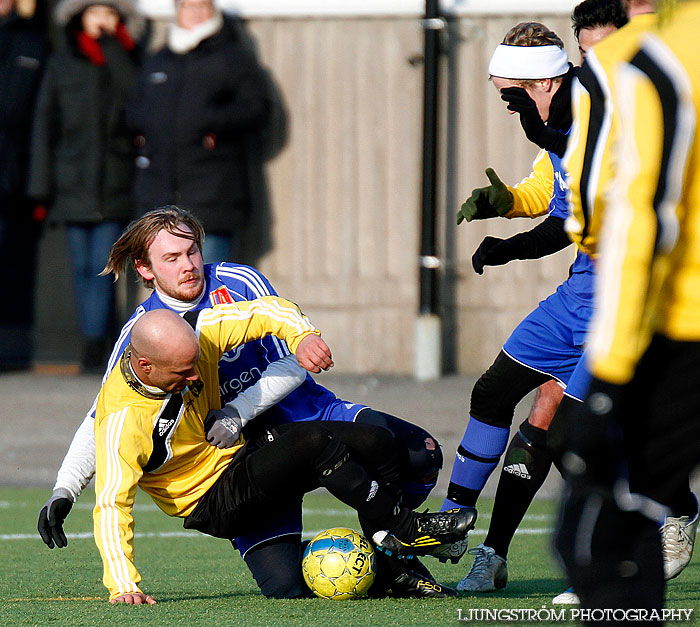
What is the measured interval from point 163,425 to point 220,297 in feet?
2.29

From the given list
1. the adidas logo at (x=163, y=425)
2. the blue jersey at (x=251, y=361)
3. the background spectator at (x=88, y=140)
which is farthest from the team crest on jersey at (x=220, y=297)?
the background spectator at (x=88, y=140)

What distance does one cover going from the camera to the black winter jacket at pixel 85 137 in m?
10.6

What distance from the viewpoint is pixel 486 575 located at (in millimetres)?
5203

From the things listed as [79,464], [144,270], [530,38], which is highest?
[530,38]

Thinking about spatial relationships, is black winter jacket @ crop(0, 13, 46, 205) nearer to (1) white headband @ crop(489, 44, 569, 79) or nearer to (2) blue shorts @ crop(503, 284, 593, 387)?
(1) white headband @ crop(489, 44, 569, 79)

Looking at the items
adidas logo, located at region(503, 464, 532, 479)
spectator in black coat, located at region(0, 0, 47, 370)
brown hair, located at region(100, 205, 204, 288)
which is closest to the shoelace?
adidas logo, located at region(503, 464, 532, 479)

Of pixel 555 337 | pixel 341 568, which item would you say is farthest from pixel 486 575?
pixel 555 337

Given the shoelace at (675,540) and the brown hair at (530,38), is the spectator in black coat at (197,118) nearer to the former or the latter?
the brown hair at (530,38)

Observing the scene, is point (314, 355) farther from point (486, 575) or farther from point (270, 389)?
point (486, 575)

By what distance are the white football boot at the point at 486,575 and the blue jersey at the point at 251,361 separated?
2.41 ft

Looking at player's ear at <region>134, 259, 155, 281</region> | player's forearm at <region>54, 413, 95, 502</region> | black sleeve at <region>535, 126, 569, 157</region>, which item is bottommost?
player's forearm at <region>54, 413, 95, 502</region>

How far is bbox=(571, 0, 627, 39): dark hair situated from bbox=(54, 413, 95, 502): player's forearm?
2394 mm

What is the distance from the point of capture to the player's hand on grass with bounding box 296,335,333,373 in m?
4.61

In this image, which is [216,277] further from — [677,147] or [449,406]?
[449,406]
